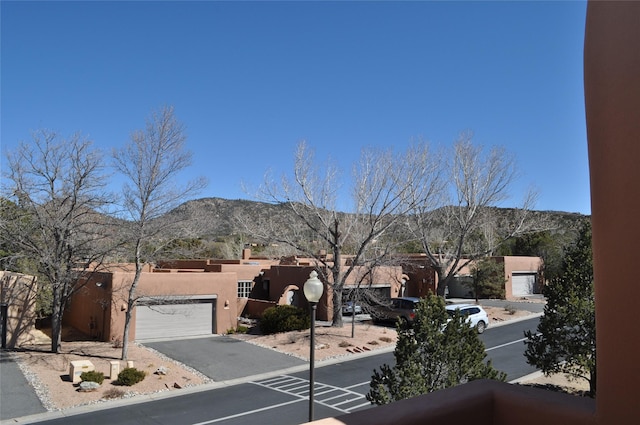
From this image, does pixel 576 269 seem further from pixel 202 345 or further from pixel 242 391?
pixel 202 345

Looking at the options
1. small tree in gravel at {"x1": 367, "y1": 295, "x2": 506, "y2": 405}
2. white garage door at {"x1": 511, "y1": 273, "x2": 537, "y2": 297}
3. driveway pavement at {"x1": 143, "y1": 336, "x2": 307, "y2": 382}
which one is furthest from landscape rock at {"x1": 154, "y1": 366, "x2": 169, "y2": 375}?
white garage door at {"x1": 511, "y1": 273, "x2": 537, "y2": 297}

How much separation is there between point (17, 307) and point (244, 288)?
14362mm

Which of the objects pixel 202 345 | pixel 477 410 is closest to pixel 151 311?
pixel 202 345

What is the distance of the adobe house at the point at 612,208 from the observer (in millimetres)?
2637

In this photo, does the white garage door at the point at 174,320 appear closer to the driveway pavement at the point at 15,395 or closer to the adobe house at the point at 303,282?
the adobe house at the point at 303,282

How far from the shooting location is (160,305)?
75.9ft

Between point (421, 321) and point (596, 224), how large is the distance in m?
5.76

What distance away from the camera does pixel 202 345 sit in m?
21.5

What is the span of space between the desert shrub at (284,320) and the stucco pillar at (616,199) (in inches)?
850

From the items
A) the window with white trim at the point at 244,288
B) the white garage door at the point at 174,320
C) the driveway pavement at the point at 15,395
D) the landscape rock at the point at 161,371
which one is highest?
the window with white trim at the point at 244,288

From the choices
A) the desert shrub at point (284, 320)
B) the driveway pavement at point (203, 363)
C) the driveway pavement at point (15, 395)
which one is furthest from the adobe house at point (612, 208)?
the desert shrub at point (284, 320)

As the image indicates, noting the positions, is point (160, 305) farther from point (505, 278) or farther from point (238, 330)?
point (505, 278)

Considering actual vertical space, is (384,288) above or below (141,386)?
above

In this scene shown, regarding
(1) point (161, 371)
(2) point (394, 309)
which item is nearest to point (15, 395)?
(1) point (161, 371)
